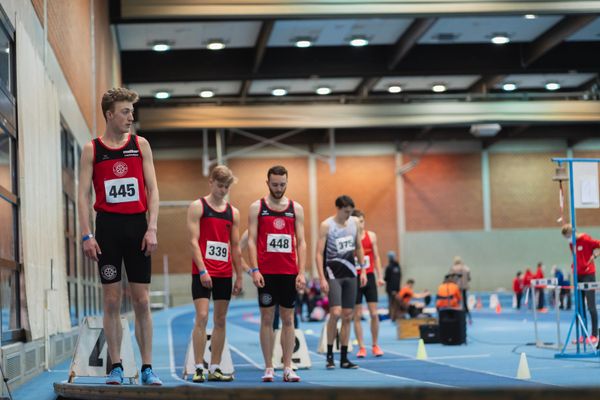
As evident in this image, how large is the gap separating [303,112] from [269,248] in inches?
951

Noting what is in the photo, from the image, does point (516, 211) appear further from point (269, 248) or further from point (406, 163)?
point (269, 248)

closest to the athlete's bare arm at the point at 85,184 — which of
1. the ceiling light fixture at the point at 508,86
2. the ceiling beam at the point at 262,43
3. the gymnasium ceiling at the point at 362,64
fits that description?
the gymnasium ceiling at the point at 362,64

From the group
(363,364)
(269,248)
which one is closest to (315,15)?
(363,364)

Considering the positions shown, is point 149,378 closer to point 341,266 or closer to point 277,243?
point 277,243

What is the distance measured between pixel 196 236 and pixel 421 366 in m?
3.87

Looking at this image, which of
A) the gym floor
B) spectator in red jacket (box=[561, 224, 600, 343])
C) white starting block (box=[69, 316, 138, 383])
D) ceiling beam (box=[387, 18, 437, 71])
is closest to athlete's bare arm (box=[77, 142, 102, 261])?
white starting block (box=[69, 316, 138, 383])

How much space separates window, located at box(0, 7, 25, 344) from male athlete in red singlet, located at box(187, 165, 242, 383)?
5.61 ft

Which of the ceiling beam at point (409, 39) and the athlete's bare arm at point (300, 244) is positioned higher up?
the ceiling beam at point (409, 39)

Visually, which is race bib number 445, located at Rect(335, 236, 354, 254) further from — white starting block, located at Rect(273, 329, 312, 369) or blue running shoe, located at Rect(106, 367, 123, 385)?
blue running shoe, located at Rect(106, 367, 123, 385)

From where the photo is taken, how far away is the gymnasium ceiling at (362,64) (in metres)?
20.4

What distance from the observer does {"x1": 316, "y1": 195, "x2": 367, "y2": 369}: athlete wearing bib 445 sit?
11.3m

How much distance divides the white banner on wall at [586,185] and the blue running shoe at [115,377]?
8.12 meters

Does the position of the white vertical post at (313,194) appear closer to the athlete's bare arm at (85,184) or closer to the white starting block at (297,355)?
the white starting block at (297,355)

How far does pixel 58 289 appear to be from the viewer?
11.4 m
